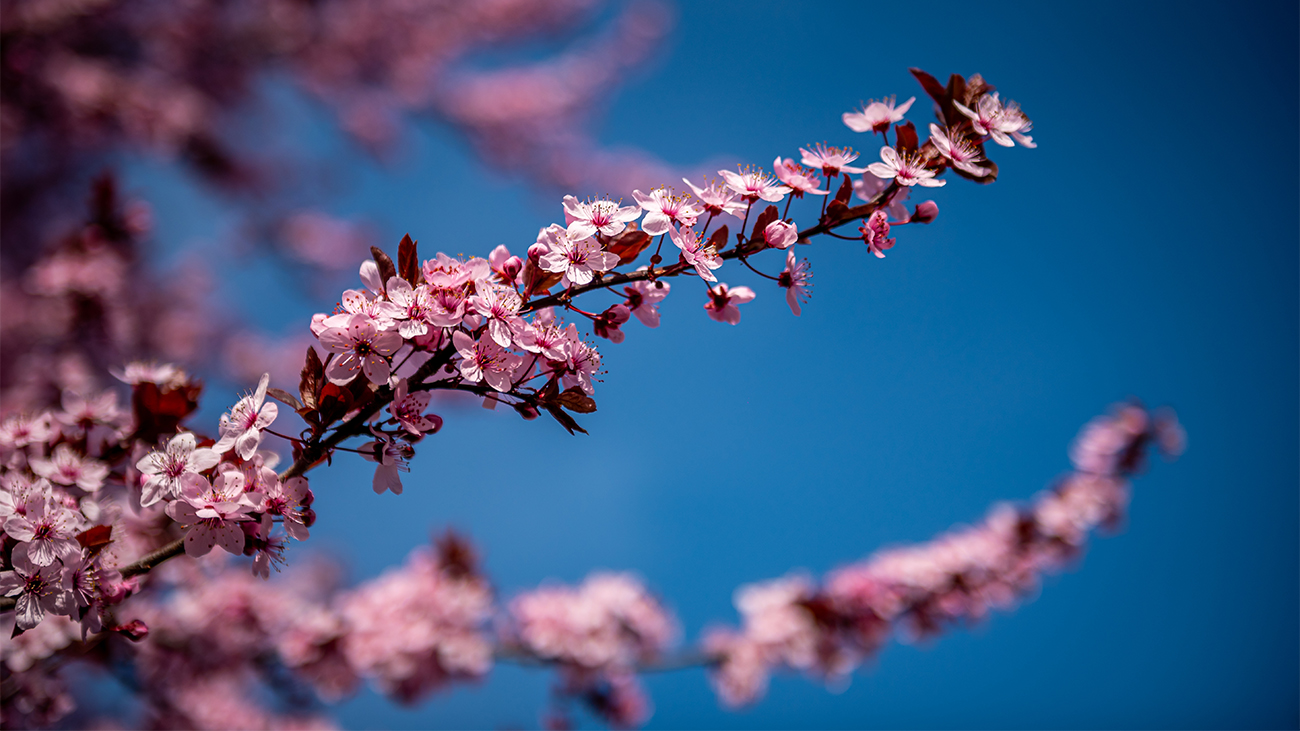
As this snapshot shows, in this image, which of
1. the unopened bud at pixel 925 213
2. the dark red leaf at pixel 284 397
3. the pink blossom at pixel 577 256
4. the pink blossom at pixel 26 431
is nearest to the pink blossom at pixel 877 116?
the unopened bud at pixel 925 213

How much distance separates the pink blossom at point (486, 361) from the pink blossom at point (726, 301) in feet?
1.35

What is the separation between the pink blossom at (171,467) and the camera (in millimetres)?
1114

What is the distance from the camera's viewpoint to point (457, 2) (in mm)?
7555

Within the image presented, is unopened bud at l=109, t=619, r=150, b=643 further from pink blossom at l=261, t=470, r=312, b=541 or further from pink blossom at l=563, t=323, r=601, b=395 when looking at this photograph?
pink blossom at l=563, t=323, r=601, b=395

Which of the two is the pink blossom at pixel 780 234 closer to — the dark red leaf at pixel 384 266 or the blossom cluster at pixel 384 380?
the blossom cluster at pixel 384 380

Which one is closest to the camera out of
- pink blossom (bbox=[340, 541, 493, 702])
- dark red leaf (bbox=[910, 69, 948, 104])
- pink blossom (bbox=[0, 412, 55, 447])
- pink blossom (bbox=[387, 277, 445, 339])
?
pink blossom (bbox=[387, 277, 445, 339])

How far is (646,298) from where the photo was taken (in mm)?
1216

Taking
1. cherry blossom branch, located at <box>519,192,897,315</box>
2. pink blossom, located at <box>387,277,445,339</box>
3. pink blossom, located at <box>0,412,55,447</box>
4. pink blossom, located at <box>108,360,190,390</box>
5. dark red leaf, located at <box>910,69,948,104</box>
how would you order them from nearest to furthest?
pink blossom, located at <box>387,277,445,339</box>, cherry blossom branch, located at <box>519,192,897,315</box>, dark red leaf, located at <box>910,69,948,104</box>, pink blossom, located at <box>0,412,55,447</box>, pink blossom, located at <box>108,360,190,390</box>

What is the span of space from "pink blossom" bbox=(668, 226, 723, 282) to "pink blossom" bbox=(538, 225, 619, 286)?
0.39 ft

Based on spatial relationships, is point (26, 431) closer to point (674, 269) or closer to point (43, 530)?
point (43, 530)

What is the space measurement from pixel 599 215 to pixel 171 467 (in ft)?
3.09

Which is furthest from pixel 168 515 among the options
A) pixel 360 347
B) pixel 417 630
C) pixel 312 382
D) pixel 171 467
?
pixel 417 630

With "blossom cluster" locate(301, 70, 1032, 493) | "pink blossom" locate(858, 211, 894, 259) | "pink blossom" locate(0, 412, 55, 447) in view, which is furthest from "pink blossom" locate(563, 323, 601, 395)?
"pink blossom" locate(0, 412, 55, 447)

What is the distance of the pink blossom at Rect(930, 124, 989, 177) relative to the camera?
121 cm
